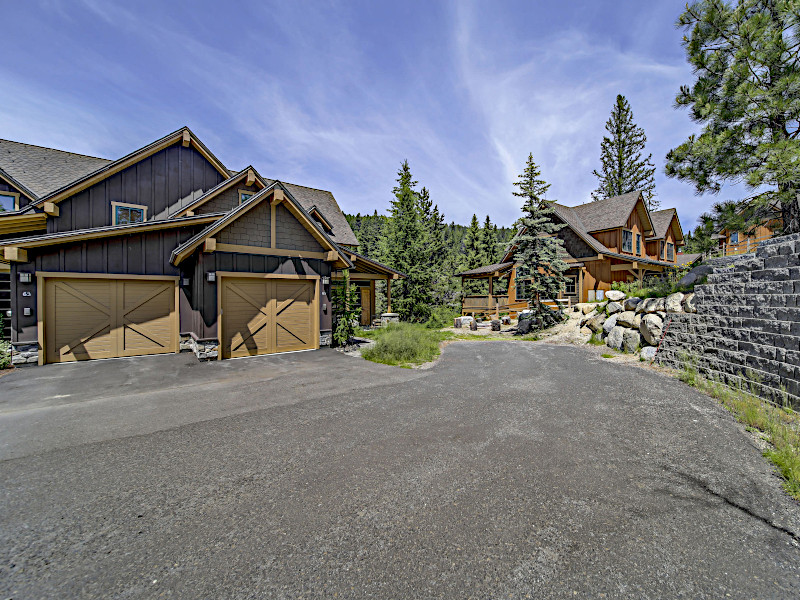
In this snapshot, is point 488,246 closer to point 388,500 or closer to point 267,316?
point 267,316

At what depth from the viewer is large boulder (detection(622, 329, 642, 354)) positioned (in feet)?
33.2

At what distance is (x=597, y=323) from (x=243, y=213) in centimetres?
1349

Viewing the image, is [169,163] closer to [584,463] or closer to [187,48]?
[187,48]

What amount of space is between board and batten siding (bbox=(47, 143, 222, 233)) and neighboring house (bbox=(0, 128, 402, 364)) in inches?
1.5

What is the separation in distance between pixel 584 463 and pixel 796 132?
12663mm

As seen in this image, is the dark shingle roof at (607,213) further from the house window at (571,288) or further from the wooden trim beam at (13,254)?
the wooden trim beam at (13,254)

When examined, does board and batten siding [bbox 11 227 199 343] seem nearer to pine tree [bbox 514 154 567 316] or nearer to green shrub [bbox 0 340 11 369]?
green shrub [bbox 0 340 11 369]

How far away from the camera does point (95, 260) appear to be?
32.4 ft

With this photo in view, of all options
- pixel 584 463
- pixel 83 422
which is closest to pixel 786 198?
pixel 584 463

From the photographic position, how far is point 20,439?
175 inches

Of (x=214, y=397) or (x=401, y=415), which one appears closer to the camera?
A: (x=401, y=415)

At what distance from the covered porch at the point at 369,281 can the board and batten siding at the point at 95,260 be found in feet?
23.2

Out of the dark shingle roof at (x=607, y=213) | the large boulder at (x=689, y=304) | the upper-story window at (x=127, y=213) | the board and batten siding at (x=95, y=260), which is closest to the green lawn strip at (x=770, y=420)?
the large boulder at (x=689, y=304)

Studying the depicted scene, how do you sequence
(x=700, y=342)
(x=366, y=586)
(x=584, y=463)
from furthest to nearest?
(x=700, y=342) → (x=584, y=463) → (x=366, y=586)
